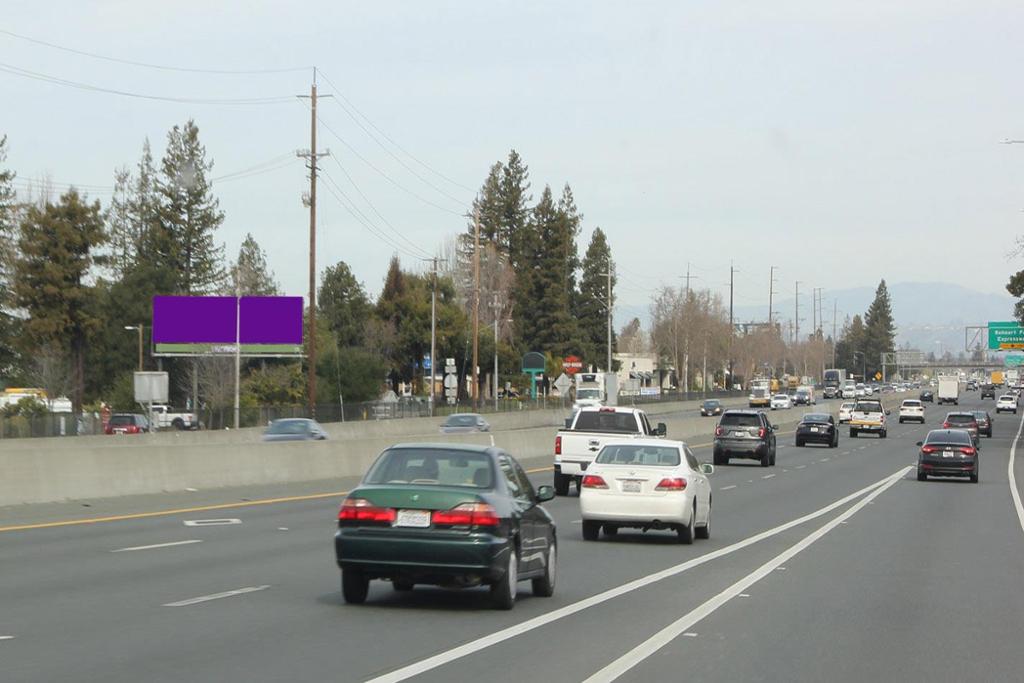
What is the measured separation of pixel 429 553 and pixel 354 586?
1.27m

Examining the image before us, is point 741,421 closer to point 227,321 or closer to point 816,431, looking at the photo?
point 816,431

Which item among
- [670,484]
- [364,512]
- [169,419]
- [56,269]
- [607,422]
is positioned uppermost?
[56,269]

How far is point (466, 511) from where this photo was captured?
43.0ft

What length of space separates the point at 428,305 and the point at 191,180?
2167 centimetres

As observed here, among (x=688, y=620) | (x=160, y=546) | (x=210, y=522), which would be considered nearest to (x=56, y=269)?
(x=210, y=522)

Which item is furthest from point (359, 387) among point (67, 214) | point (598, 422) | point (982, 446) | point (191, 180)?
point (598, 422)

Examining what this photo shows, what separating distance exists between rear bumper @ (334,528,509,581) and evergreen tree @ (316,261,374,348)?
11418 cm

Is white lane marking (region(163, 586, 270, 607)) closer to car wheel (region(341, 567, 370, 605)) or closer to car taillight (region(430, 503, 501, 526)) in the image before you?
car wheel (region(341, 567, 370, 605))

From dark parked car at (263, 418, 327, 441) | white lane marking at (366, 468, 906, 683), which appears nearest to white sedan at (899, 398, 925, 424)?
dark parked car at (263, 418, 327, 441)

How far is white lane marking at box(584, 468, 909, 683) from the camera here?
35.0 ft

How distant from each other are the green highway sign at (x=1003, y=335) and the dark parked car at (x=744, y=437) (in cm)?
7172

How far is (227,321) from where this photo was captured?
7669 cm

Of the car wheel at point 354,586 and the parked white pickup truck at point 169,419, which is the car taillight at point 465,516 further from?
the parked white pickup truck at point 169,419

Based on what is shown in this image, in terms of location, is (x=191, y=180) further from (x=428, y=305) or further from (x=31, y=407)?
(x=31, y=407)
